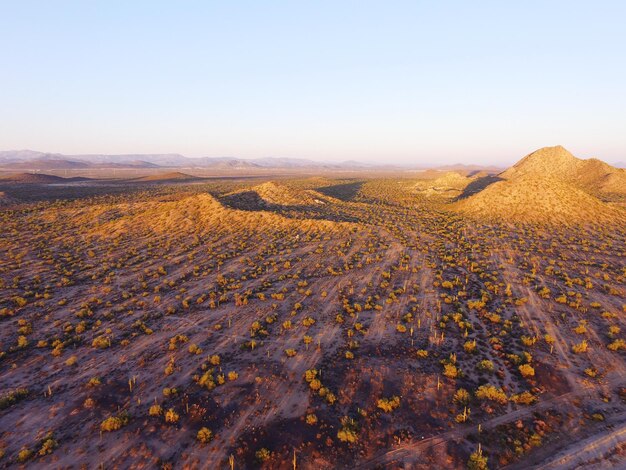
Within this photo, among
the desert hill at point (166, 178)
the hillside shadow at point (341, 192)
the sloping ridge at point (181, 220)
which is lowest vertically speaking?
the hillside shadow at point (341, 192)

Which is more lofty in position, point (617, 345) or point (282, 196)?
point (282, 196)

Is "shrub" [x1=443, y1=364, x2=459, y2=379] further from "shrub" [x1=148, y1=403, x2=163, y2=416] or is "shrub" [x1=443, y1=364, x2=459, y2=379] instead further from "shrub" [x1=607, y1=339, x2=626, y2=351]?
"shrub" [x1=148, y1=403, x2=163, y2=416]

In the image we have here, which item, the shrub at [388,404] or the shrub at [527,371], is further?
the shrub at [527,371]

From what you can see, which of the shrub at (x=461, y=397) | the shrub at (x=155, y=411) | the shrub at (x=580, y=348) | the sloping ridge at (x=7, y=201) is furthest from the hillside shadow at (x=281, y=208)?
the sloping ridge at (x=7, y=201)

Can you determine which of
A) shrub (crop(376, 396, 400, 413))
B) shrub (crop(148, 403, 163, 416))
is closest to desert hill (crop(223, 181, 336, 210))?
shrub (crop(148, 403, 163, 416))

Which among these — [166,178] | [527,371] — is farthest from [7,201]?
[527,371]

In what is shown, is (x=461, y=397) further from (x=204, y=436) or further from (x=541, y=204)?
(x=541, y=204)

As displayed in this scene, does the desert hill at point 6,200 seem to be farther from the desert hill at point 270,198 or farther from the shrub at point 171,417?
the shrub at point 171,417

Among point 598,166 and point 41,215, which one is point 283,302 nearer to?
point 41,215
